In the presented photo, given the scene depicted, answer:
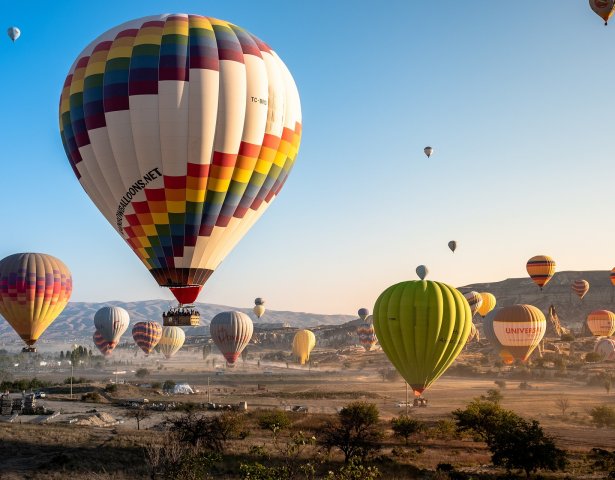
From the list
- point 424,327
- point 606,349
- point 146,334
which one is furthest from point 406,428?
point 146,334

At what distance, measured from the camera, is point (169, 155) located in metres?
30.3

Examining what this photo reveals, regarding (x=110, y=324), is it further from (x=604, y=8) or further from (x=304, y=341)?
(x=604, y=8)

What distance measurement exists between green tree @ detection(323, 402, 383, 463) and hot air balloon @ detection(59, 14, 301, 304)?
48.4ft

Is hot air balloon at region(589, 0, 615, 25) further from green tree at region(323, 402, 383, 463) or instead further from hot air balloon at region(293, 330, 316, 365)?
hot air balloon at region(293, 330, 316, 365)

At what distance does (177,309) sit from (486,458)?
78.6ft

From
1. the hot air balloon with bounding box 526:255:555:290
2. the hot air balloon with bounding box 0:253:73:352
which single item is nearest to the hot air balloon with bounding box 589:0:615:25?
the hot air balloon with bounding box 0:253:73:352

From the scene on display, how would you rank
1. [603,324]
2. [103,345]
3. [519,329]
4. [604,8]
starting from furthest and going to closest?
[603,324] → [103,345] → [519,329] → [604,8]

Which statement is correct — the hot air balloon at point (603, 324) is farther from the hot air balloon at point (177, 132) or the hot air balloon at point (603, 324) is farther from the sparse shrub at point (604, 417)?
the hot air balloon at point (177, 132)

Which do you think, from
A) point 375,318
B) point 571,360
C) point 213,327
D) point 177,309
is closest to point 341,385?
point 213,327

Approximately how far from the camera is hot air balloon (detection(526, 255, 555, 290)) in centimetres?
10606

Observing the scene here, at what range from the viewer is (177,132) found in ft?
98.8

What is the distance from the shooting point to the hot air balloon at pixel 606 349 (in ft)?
373

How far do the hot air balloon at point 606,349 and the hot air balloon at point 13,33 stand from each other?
109 meters

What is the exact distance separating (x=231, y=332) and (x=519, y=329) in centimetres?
4422
